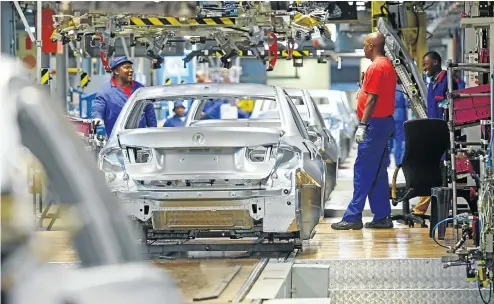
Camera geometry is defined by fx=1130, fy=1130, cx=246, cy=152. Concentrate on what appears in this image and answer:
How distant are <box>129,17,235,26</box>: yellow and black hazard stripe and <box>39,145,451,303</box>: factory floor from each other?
233 cm

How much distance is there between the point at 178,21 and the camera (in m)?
11.4

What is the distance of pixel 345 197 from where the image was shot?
1404 centimetres

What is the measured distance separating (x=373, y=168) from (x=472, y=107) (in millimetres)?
1334

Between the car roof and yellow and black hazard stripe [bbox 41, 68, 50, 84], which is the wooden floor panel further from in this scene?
yellow and black hazard stripe [bbox 41, 68, 50, 84]

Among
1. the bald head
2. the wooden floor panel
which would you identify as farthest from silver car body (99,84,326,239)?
the bald head

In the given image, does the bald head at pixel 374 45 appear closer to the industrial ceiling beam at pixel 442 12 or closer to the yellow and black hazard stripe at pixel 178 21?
the yellow and black hazard stripe at pixel 178 21

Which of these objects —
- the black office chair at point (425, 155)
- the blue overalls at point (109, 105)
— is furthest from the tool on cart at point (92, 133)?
the black office chair at point (425, 155)

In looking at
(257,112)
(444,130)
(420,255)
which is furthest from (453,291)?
(257,112)

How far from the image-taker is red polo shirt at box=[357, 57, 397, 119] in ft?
31.5

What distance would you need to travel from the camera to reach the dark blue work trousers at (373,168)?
9.70 metres

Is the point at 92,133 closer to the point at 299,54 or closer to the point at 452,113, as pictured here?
the point at 452,113

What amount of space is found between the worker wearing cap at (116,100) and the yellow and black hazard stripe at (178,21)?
0.93 metres

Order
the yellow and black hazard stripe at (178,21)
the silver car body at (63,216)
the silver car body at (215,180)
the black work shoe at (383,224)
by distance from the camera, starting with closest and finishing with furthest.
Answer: the silver car body at (63,216) → the silver car body at (215,180) → the black work shoe at (383,224) → the yellow and black hazard stripe at (178,21)

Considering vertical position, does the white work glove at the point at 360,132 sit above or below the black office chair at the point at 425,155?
above
